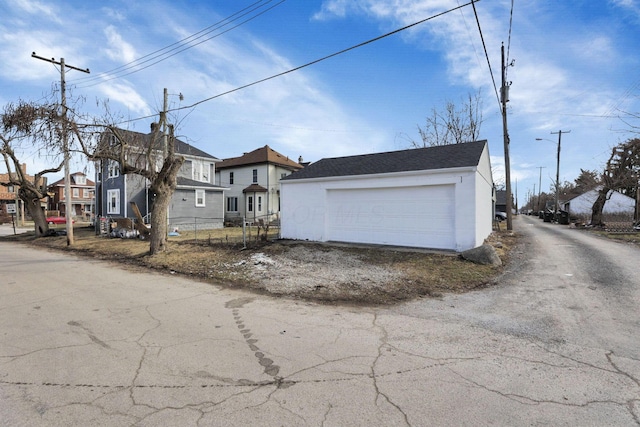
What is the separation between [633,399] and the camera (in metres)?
2.85

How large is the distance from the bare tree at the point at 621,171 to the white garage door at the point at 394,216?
20.1 meters

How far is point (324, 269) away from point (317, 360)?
5177 mm

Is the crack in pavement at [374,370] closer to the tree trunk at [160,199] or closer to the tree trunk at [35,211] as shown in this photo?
the tree trunk at [160,199]

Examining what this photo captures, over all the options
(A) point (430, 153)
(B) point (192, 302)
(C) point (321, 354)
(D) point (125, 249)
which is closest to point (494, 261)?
(A) point (430, 153)

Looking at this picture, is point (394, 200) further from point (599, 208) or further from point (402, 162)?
point (599, 208)

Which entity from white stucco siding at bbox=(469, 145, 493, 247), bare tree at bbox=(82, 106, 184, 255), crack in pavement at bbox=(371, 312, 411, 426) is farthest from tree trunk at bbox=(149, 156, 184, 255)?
white stucco siding at bbox=(469, 145, 493, 247)

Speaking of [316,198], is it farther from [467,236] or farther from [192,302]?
[192,302]

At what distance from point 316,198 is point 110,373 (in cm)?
1052

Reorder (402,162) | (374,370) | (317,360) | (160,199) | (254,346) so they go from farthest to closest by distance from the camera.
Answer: (402,162)
(160,199)
(254,346)
(317,360)
(374,370)

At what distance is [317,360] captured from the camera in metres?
3.64

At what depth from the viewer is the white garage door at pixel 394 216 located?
35.9 ft

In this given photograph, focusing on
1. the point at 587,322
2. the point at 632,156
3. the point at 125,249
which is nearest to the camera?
the point at 587,322

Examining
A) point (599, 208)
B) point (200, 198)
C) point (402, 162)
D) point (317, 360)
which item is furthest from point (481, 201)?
point (200, 198)

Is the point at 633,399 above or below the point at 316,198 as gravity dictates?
below
